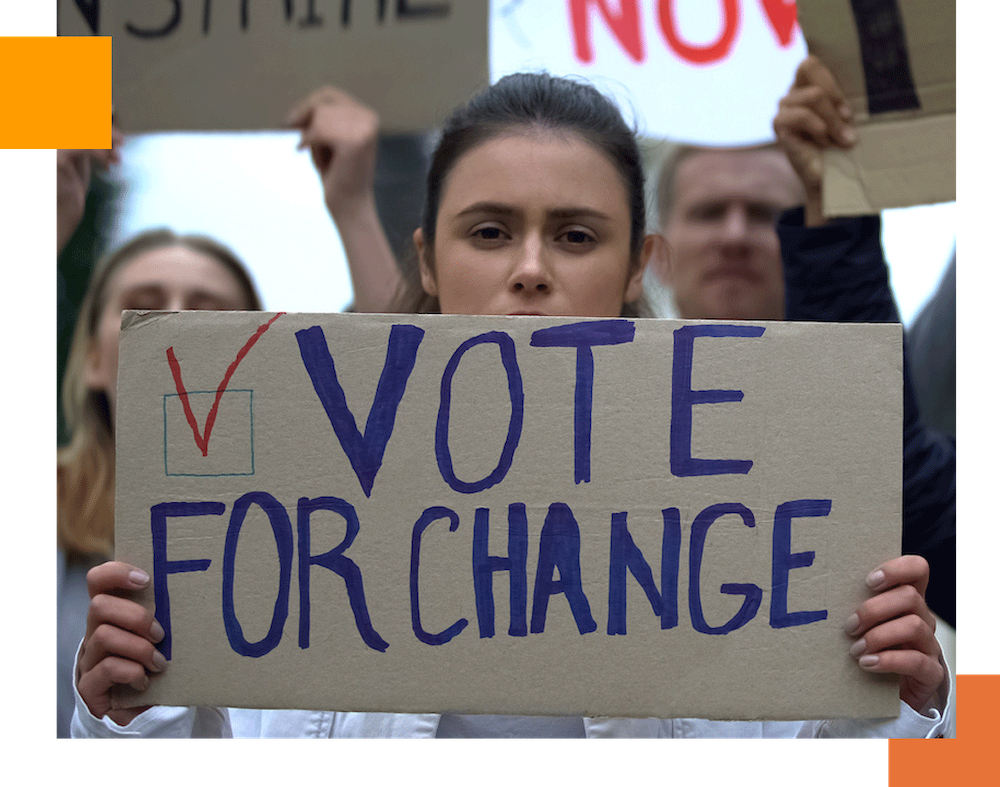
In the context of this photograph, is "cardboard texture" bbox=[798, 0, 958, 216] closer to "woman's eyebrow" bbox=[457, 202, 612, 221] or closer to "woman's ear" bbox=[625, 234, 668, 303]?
"woman's ear" bbox=[625, 234, 668, 303]

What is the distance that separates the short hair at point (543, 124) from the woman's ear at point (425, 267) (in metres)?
0.02

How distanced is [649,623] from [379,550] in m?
0.39

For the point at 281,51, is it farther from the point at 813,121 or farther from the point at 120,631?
the point at 120,631

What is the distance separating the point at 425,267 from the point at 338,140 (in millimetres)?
794

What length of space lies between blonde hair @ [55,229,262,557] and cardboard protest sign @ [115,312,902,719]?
118 centimetres

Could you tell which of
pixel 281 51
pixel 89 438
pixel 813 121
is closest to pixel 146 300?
pixel 89 438

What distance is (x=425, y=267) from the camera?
1.54 m

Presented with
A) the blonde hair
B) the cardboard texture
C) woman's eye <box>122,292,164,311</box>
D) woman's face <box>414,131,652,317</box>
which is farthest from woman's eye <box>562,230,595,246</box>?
woman's eye <box>122,292,164,311</box>

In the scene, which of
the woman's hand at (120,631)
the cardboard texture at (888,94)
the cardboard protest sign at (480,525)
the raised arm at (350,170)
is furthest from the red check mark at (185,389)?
the cardboard texture at (888,94)

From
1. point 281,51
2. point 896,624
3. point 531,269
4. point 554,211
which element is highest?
point 281,51

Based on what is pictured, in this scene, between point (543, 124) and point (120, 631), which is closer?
point (120, 631)

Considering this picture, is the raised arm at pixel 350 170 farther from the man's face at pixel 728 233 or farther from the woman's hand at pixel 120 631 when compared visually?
the woman's hand at pixel 120 631

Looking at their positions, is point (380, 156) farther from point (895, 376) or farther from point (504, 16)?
point (895, 376)

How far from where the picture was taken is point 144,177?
7.13ft
